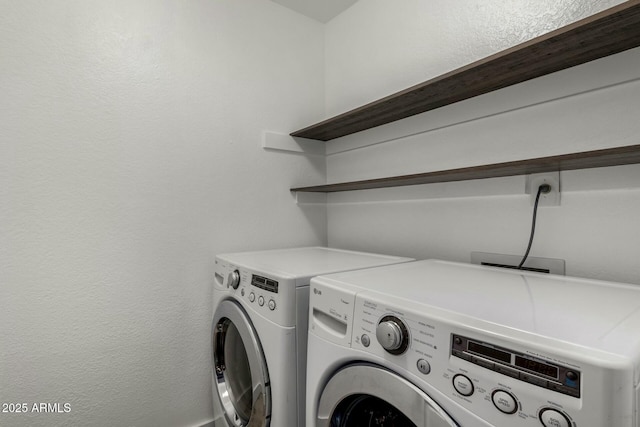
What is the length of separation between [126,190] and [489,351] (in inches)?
57.5

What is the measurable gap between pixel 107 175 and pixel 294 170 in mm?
944

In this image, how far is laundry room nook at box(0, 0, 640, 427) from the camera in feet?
2.08

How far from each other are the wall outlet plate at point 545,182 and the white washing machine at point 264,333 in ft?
1.75

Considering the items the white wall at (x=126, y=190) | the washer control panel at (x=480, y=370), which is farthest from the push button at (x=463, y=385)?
the white wall at (x=126, y=190)

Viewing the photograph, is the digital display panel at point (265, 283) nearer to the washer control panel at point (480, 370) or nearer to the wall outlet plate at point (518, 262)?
the washer control panel at point (480, 370)

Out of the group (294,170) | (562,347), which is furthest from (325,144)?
(562,347)

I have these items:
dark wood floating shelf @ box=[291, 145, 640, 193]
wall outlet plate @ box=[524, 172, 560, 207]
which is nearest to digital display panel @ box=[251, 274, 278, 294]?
dark wood floating shelf @ box=[291, 145, 640, 193]

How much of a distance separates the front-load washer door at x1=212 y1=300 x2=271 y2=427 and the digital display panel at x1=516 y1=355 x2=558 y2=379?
2.60ft

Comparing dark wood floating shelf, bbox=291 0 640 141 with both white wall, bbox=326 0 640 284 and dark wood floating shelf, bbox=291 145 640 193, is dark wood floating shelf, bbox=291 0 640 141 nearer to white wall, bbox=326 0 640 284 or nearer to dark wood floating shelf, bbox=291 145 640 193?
white wall, bbox=326 0 640 284

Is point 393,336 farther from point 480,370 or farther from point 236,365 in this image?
point 236,365

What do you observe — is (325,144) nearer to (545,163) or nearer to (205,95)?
(205,95)

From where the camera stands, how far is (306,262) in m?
1.29

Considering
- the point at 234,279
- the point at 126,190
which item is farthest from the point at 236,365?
the point at 126,190

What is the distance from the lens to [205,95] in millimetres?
1613
